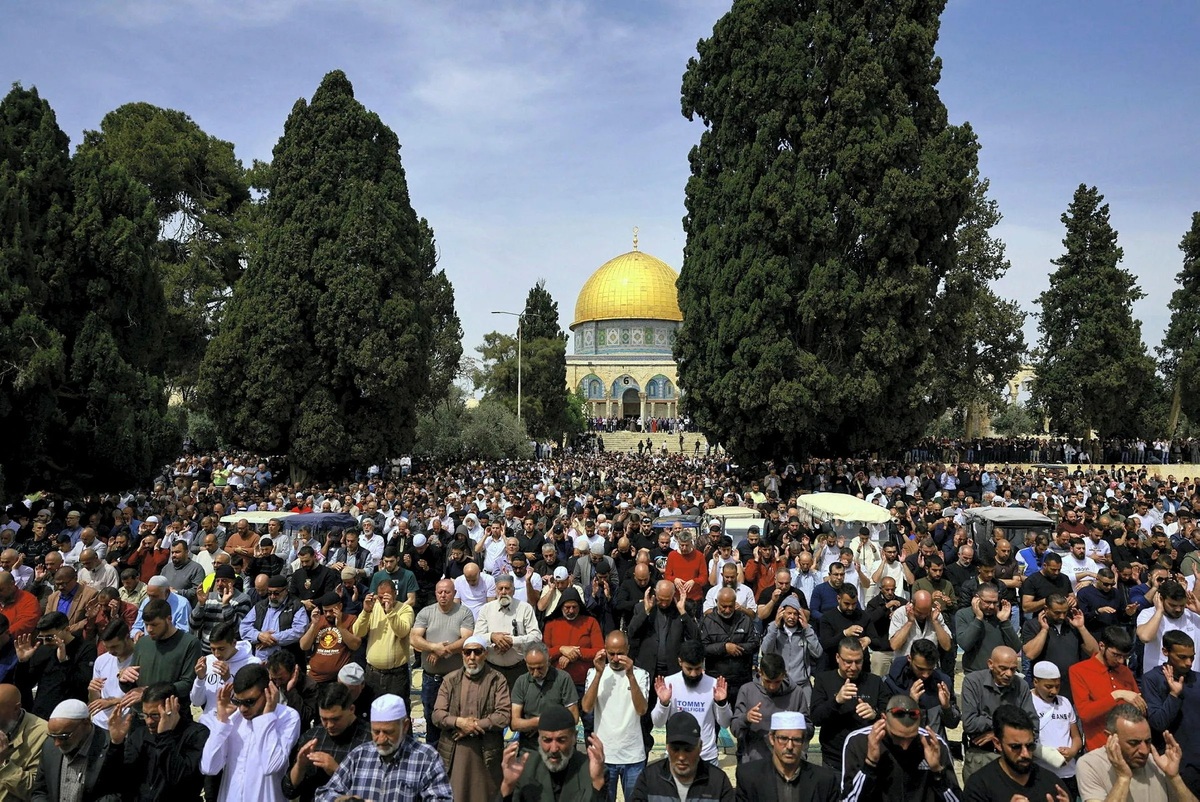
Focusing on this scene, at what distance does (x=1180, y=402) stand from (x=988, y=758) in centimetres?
3606

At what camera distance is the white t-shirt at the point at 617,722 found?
15.8 ft

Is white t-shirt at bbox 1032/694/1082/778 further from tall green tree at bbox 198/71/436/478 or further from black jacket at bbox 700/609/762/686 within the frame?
tall green tree at bbox 198/71/436/478

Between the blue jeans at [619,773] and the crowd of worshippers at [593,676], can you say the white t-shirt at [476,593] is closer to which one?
the crowd of worshippers at [593,676]

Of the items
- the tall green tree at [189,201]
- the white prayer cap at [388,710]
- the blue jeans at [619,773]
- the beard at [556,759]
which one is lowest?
the blue jeans at [619,773]

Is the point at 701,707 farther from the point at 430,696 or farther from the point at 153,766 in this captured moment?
the point at 153,766

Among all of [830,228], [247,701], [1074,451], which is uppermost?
[830,228]

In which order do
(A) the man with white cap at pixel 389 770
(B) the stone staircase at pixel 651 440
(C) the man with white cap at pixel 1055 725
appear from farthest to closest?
(B) the stone staircase at pixel 651 440
(C) the man with white cap at pixel 1055 725
(A) the man with white cap at pixel 389 770

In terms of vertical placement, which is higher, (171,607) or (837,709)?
(171,607)

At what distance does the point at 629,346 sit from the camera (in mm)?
69375

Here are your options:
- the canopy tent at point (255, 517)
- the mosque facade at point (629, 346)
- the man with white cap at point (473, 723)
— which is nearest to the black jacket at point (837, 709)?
the man with white cap at point (473, 723)

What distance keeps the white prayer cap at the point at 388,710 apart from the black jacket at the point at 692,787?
118cm

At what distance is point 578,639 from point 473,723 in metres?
1.34

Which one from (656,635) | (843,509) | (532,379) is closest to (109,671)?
(656,635)

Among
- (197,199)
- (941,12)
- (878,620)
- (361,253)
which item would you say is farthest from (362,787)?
(197,199)
